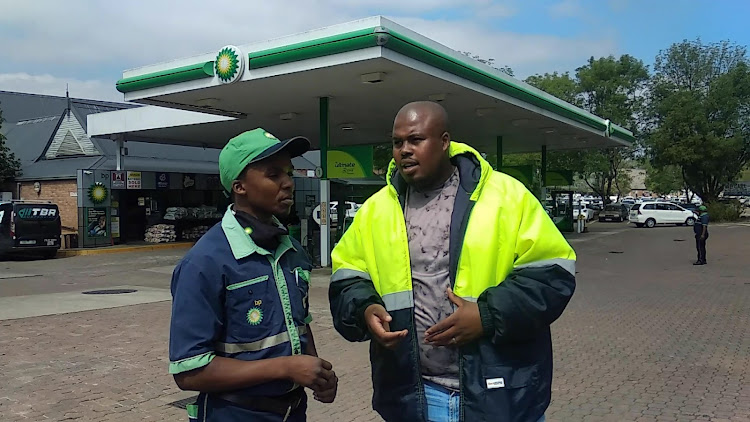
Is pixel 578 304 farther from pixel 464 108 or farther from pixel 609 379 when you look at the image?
pixel 464 108

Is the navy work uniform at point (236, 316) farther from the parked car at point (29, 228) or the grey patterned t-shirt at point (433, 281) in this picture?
the parked car at point (29, 228)

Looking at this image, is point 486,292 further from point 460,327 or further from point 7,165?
point 7,165

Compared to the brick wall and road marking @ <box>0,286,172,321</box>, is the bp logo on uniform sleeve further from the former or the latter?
the brick wall

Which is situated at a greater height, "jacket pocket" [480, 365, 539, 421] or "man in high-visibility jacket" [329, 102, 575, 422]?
"man in high-visibility jacket" [329, 102, 575, 422]

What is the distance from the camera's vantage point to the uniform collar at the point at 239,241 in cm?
210

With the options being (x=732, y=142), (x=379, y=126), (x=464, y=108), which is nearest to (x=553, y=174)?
(x=379, y=126)

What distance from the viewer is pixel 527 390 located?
225 centimetres

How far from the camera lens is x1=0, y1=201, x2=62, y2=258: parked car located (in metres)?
18.6

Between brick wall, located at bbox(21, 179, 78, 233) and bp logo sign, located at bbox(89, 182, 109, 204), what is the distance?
565 millimetres

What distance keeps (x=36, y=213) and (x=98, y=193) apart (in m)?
3.29

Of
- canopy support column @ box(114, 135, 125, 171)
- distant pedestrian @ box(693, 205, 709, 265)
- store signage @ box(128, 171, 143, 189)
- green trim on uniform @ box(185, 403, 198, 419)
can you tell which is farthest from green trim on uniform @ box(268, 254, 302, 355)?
canopy support column @ box(114, 135, 125, 171)

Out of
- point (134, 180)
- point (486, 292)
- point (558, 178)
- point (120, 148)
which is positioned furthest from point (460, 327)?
point (558, 178)

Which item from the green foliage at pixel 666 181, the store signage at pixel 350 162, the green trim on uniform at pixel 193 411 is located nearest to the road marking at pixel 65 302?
the store signage at pixel 350 162

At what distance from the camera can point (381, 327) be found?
227 cm
